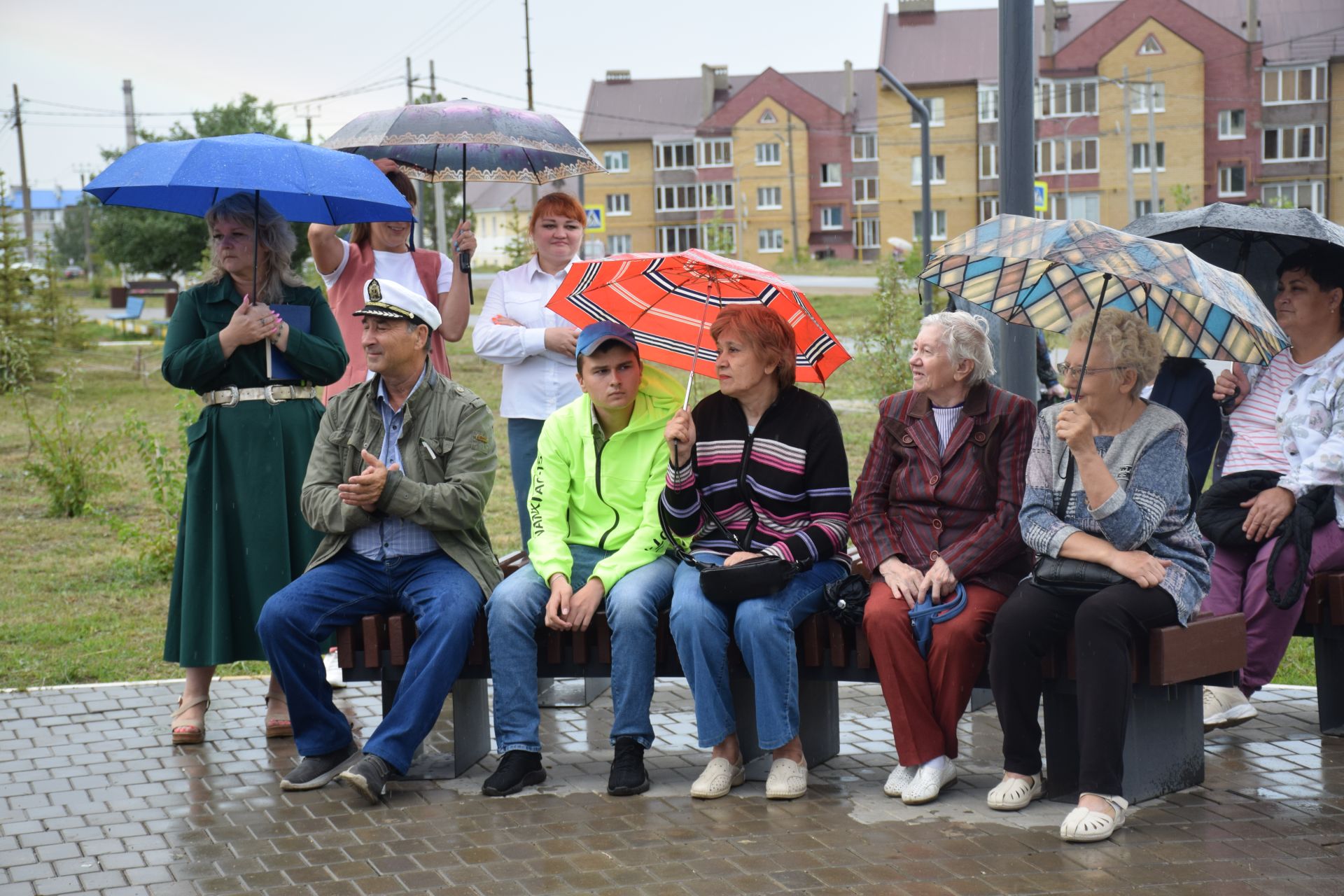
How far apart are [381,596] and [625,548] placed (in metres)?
0.96

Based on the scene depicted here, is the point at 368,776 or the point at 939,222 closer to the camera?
the point at 368,776

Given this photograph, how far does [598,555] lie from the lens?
5637 mm

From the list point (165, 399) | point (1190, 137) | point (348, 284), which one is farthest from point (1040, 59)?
point (348, 284)

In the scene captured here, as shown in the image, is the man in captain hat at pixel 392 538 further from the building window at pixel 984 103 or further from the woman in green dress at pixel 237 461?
the building window at pixel 984 103

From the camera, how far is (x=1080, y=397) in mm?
4938

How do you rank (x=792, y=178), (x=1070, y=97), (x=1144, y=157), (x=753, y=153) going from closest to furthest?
(x=1070, y=97) → (x=1144, y=157) → (x=792, y=178) → (x=753, y=153)

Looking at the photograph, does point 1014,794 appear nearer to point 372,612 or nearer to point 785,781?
point 785,781

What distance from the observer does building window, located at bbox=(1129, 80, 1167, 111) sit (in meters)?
65.9

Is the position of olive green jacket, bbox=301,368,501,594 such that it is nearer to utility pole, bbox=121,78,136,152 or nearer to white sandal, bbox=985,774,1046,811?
white sandal, bbox=985,774,1046,811

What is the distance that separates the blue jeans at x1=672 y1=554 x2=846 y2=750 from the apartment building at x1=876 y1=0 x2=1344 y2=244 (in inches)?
2454

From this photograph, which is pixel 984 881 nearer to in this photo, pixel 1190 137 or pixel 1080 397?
pixel 1080 397

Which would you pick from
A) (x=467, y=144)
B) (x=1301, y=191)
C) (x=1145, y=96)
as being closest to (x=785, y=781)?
(x=467, y=144)

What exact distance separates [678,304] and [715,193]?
7835 cm

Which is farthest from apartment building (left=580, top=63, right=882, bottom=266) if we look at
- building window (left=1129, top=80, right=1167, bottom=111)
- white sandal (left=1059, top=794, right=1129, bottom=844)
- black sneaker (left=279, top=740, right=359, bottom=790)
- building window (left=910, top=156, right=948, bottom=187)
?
white sandal (left=1059, top=794, right=1129, bottom=844)
